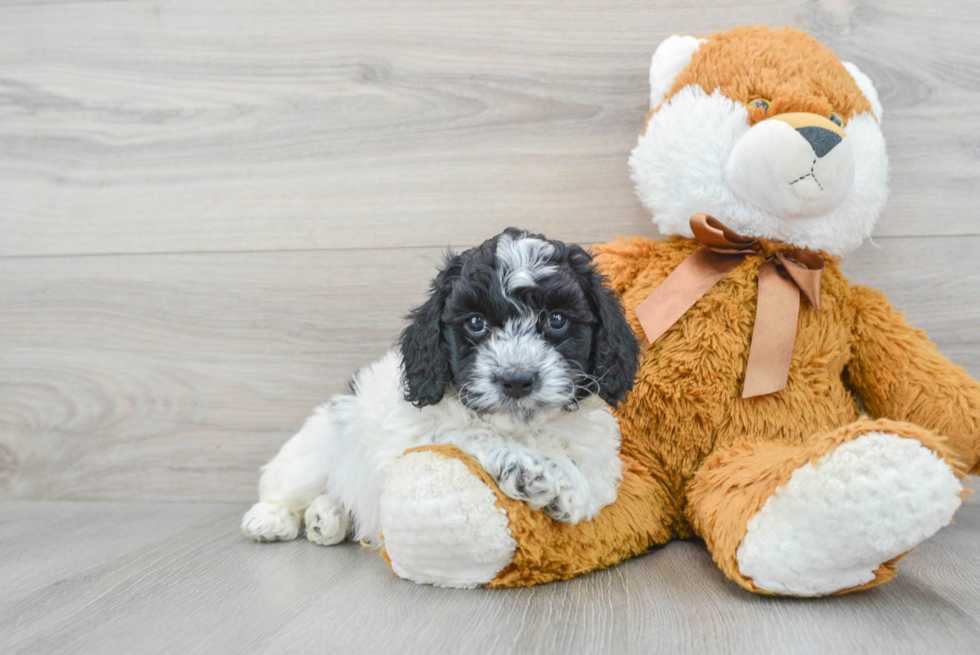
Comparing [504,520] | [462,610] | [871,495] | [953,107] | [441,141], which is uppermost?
[953,107]

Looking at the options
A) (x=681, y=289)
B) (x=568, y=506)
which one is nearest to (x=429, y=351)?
(x=568, y=506)

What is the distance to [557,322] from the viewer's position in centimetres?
113

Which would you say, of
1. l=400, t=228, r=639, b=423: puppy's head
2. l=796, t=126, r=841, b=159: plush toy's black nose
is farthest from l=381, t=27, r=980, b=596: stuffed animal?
l=400, t=228, r=639, b=423: puppy's head

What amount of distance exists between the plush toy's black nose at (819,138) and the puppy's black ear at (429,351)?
2.20ft

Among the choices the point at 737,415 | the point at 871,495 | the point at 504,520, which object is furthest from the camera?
the point at 737,415

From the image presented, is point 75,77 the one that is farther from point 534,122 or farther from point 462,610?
point 462,610

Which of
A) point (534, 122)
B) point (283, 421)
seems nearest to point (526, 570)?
point (283, 421)

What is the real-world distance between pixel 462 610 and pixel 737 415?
2.10 feet

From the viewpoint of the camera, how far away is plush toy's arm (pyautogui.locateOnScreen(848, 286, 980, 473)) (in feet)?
4.28

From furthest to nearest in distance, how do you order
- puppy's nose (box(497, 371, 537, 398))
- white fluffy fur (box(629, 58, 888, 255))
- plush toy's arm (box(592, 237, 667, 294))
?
plush toy's arm (box(592, 237, 667, 294)) → white fluffy fur (box(629, 58, 888, 255)) → puppy's nose (box(497, 371, 537, 398))

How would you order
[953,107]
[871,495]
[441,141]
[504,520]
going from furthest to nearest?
[441,141]
[953,107]
[504,520]
[871,495]

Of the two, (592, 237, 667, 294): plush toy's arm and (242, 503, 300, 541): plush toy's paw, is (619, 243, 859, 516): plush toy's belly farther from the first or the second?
(242, 503, 300, 541): plush toy's paw

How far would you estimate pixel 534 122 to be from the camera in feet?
5.88

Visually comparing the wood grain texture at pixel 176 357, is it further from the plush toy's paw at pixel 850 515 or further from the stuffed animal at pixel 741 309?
the plush toy's paw at pixel 850 515
